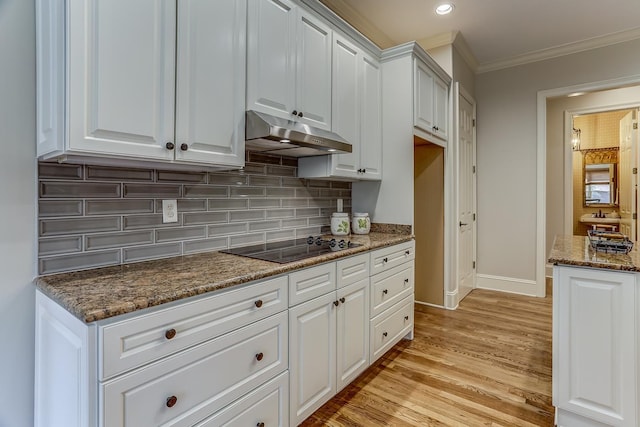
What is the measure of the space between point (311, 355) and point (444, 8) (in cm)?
302

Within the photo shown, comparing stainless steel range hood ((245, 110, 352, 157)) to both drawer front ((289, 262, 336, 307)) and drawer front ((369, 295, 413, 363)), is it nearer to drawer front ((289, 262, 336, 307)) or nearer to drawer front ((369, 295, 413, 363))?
drawer front ((289, 262, 336, 307))

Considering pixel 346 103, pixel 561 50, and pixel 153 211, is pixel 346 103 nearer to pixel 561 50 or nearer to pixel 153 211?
pixel 153 211

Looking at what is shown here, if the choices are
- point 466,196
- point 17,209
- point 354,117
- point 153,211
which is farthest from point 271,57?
point 466,196

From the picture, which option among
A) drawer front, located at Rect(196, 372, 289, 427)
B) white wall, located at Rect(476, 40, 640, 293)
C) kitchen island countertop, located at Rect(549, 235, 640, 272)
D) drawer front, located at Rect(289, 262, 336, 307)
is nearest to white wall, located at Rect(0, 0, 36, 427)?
drawer front, located at Rect(196, 372, 289, 427)

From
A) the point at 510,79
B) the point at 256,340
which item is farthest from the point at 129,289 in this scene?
the point at 510,79

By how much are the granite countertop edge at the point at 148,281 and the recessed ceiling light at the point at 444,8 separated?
250 centimetres

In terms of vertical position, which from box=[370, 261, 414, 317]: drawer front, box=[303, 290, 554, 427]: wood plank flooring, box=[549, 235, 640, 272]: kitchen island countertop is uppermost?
box=[549, 235, 640, 272]: kitchen island countertop

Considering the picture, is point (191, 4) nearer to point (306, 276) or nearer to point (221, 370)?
point (306, 276)

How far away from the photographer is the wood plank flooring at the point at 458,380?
188 cm

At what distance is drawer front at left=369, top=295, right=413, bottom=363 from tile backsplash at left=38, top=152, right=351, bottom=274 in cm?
88

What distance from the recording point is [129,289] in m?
1.17

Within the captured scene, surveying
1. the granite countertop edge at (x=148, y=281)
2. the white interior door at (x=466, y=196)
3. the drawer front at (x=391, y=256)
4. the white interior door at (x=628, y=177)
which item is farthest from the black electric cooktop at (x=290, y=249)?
the white interior door at (x=628, y=177)

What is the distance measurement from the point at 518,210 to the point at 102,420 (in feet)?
14.5

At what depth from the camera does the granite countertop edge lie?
40.5 inches
